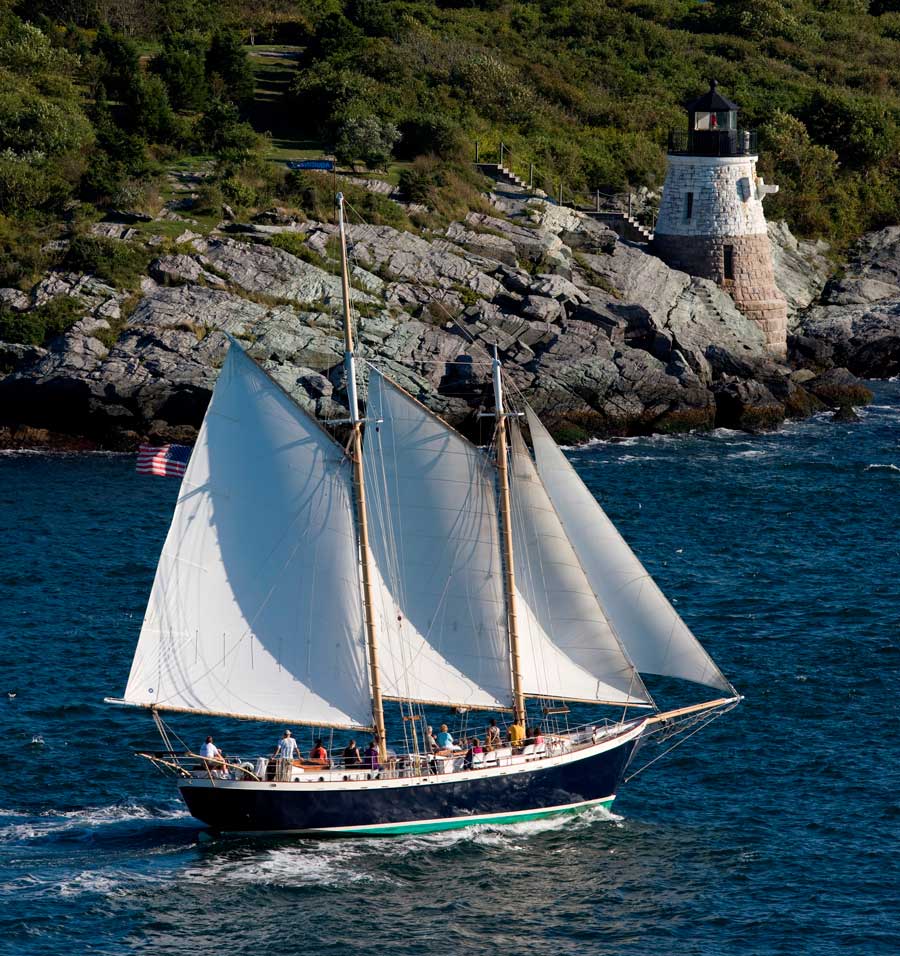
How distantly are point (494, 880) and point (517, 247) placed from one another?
5719 centimetres

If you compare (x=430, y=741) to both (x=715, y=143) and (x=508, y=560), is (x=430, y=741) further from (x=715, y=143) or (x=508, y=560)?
(x=715, y=143)

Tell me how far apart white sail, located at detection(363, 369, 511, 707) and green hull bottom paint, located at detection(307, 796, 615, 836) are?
2.93 metres

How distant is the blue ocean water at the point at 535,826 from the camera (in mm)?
37156

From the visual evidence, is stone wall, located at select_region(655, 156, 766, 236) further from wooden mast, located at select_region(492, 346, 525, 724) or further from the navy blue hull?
the navy blue hull

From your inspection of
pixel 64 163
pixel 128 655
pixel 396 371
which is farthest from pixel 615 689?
pixel 64 163

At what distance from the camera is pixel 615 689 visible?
4316cm

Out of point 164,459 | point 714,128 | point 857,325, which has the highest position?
point 714,128

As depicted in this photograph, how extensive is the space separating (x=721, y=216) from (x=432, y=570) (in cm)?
5664

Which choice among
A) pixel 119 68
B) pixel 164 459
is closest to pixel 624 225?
pixel 119 68

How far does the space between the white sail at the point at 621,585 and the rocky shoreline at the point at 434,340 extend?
34136mm

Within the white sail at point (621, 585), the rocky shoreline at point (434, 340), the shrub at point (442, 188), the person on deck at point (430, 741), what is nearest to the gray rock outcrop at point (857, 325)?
the rocky shoreline at point (434, 340)

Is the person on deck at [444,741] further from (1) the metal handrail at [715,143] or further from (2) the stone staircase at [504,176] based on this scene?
(2) the stone staircase at [504,176]

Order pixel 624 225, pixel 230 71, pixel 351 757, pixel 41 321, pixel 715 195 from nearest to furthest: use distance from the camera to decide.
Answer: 1. pixel 351 757
2. pixel 41 321
3. pixel 715 195
4. pixel 624 225
5. pixel 230 71

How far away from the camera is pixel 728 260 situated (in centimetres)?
9569
